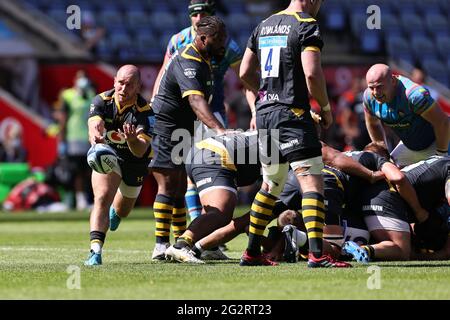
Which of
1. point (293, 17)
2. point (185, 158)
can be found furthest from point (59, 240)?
point (293, 17)

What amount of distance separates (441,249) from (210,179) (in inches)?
86.8

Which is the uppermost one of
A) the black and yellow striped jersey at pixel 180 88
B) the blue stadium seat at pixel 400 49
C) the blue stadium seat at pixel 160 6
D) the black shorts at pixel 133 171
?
the blue stadium seat at pixel 160 6

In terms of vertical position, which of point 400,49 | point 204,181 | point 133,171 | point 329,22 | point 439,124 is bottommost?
→ point 204,181

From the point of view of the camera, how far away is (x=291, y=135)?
863cm

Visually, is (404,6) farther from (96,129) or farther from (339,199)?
(96,129)

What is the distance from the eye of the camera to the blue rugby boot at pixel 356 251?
9.46 m

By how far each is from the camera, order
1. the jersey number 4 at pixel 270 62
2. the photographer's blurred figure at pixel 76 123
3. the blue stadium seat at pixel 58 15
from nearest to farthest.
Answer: the jersey number 4 at pixel 270 62 < the photographer's blurred figure at pixel 76 123 < the blue stadium seat at pixel 58 15

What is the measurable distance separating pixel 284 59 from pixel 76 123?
12.7 m

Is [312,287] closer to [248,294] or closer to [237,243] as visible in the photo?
[248,294]

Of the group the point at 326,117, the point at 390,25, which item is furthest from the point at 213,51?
the point at 390,25

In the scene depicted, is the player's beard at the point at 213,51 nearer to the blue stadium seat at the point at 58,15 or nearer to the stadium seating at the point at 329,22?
the stadium seating at the point at 329,22

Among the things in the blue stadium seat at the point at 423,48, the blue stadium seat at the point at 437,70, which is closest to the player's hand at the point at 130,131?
the blue stadium seat at the point at 437,70

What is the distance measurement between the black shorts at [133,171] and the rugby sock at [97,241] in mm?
690

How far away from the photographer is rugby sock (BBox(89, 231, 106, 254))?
A: 9219 mm
